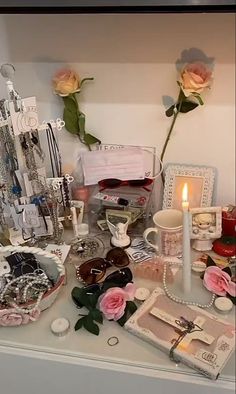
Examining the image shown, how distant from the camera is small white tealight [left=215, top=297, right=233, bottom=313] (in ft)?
3.20

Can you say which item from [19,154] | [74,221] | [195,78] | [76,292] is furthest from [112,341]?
[195,78]

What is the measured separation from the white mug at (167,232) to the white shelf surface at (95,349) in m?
0.21

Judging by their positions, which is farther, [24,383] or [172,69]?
[172,69]

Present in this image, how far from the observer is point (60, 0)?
84 cm

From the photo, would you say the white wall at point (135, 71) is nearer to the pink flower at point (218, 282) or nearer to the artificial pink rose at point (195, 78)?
the artificial pink rose at point (195, 78)

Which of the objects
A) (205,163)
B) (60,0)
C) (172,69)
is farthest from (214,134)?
(60,0)

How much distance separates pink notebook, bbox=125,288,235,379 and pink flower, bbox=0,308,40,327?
0.65ft

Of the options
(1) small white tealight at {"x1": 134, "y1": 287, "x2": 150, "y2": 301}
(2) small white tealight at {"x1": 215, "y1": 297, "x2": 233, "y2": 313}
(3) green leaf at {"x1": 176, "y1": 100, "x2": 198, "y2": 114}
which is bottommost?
(2) small white tealight at {"x1": 215, "y1": 297, "x2": 233, "y2": 313}

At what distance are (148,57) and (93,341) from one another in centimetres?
66

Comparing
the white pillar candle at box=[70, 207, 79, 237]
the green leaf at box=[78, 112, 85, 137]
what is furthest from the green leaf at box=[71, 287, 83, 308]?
the green leaf at box=[78, 112, 85, 137]

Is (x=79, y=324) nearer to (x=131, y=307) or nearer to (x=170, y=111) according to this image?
(x=131, y=307)

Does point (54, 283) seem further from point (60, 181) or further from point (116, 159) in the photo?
point (116, 159)

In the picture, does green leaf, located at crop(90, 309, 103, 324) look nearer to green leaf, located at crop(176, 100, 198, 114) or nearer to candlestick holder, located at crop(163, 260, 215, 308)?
candlestick holder, located at crop(163, 260, 215, 308)

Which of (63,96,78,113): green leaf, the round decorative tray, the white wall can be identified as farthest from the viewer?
(63,96,78,113): green leaf
